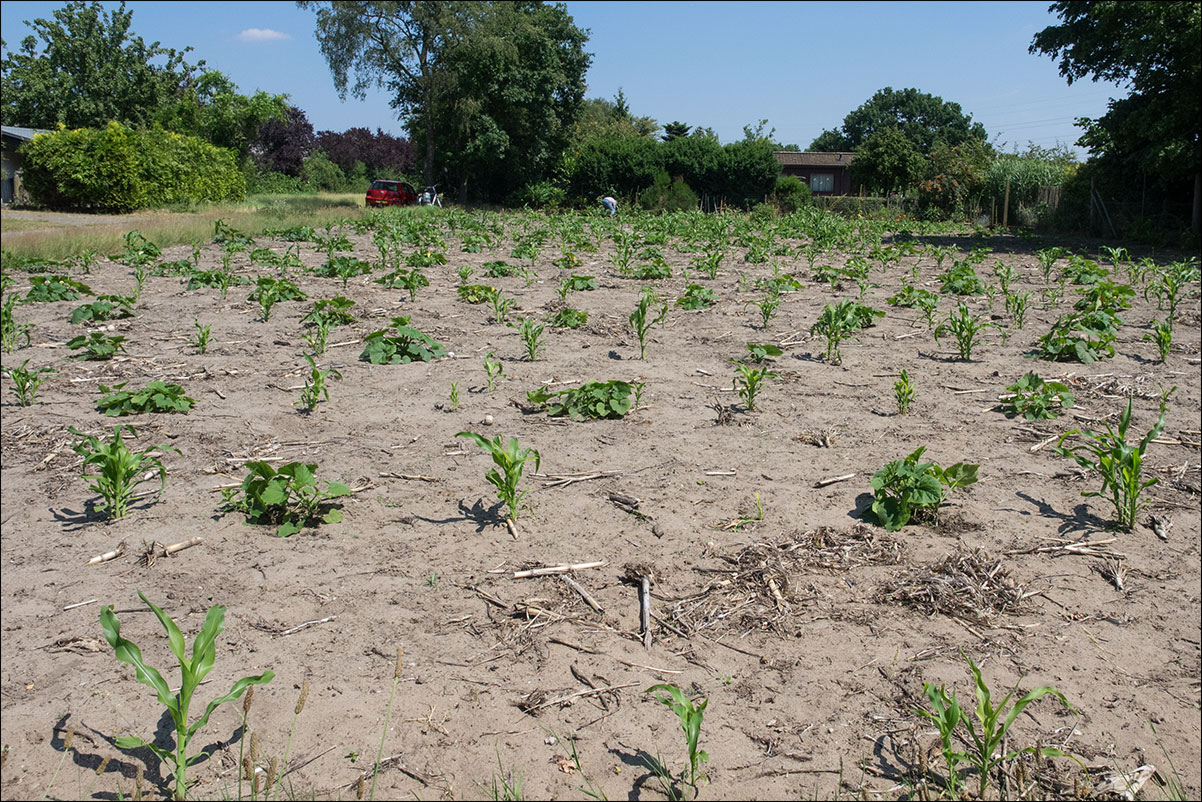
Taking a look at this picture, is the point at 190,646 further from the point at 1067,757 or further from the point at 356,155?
the point at 356,155

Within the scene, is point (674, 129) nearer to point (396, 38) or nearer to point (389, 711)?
point (396, 38)

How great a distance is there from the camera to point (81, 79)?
5197cm

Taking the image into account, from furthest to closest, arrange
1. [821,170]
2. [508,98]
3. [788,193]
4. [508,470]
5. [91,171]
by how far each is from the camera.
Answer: [821,170], [788,193], [508,98], [91,171], [508,470]

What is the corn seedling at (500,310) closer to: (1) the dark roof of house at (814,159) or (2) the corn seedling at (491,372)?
(2) the corn seedling at (491,372)

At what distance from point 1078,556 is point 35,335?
7984mm

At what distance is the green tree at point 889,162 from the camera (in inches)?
1673

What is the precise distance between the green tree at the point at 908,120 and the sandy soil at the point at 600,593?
93.6 metres

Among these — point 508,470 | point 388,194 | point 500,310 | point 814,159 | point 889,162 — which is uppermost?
point 814,159

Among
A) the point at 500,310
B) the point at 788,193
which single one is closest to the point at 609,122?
the point at 788,193

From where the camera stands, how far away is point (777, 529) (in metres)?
3.85

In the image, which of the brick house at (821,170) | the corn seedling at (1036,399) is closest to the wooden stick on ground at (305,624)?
the corn seedling at (1036,399)

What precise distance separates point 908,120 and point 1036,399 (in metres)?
97.2

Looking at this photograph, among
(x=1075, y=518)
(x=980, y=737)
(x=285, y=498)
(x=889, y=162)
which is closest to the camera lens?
(x=980, y=737)

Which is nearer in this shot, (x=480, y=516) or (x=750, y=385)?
(x=480, y=516)
